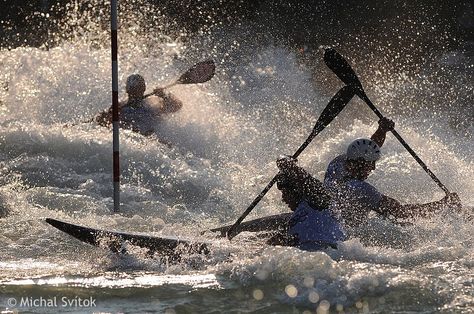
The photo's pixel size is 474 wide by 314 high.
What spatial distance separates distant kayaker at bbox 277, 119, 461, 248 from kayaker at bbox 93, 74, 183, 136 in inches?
197

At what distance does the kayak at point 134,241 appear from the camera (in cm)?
634

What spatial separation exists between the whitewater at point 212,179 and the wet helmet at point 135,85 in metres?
0.56

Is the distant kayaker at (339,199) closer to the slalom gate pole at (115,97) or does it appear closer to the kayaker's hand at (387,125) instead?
the kayaker's hand at (387,125)

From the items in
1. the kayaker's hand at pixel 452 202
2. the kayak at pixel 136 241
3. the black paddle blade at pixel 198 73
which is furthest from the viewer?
the black paddle blade at pixel 198 73

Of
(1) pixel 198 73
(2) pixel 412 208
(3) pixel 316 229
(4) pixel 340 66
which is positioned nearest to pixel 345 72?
(4) pixel 340 66

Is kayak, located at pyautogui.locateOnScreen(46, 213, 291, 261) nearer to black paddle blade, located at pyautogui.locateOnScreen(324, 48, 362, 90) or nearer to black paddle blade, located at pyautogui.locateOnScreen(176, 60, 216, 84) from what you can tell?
black paddle blade, located at pyautogui.locateOnScreen(324, 48, 362, 90)

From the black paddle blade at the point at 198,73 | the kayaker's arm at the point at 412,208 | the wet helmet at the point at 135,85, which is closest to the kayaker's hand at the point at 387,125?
the kayaker's arm at the point at 412,208

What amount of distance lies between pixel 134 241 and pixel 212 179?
4.31m

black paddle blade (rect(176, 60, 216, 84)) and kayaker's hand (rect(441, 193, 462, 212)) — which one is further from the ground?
black paddle blade (rect(176, 60, 216, 84))

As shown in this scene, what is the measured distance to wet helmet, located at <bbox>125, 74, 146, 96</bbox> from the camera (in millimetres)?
12102

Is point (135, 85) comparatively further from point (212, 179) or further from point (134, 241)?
point (134, 241)

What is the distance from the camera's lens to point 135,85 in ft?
39.7

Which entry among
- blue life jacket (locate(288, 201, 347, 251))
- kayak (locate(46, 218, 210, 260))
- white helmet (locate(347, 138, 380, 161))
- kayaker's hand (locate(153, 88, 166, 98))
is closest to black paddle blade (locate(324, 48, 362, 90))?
white helmet (locate(347, 138, 380, 161))

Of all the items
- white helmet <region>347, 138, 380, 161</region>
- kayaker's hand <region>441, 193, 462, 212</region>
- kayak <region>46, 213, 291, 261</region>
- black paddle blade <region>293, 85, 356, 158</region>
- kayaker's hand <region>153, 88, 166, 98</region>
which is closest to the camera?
kayak <region>46, 213, 291, 261</region>
